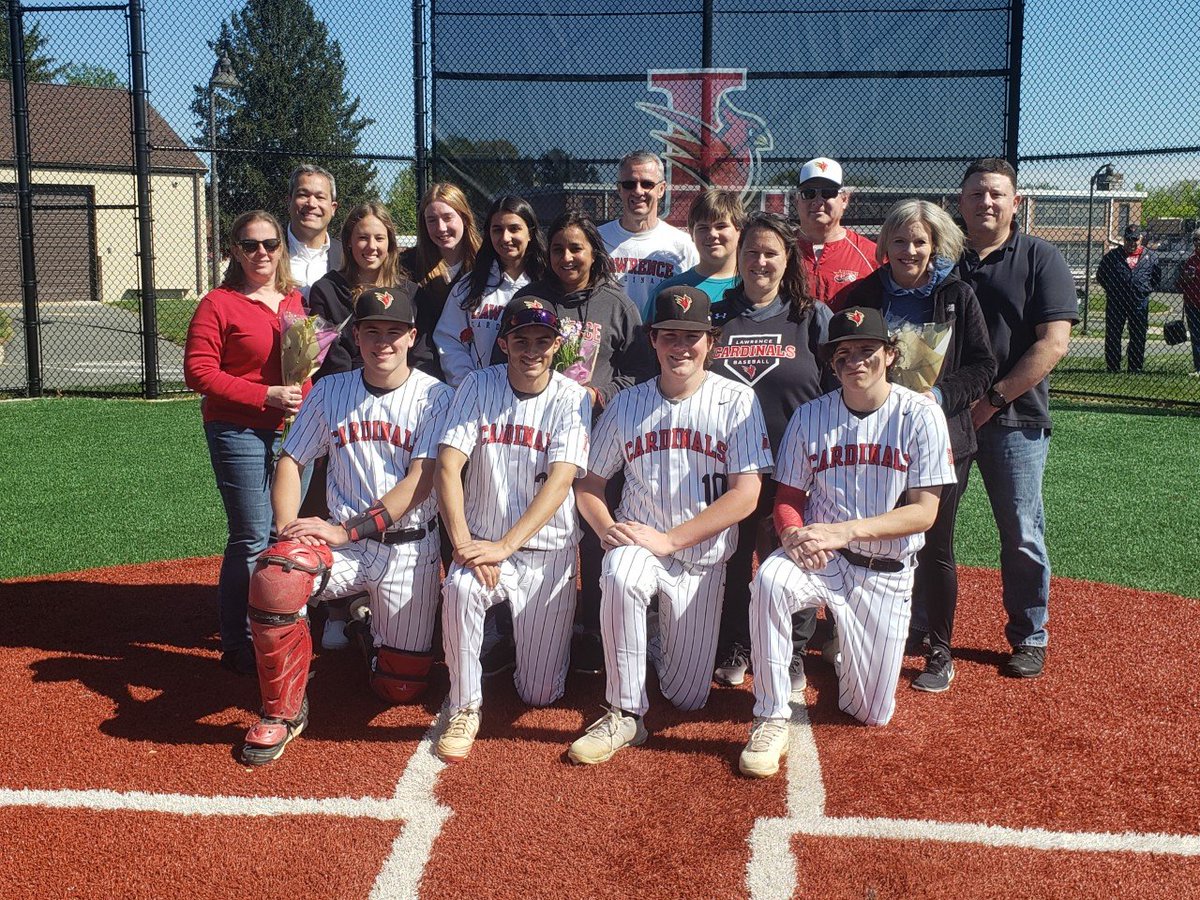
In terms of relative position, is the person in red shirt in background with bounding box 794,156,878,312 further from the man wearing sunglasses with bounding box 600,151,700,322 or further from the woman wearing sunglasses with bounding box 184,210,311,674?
the woman wearing sunglasses with bounding box 184,210,311,674

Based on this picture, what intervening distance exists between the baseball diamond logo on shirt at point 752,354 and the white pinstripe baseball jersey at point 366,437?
3.49 ft

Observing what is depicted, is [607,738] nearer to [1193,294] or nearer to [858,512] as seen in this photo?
[858,512]

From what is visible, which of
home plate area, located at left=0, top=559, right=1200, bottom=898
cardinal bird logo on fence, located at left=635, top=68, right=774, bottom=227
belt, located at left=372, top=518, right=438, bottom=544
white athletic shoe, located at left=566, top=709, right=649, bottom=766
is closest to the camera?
home plate area, located at left=0, top=559, right=1200, bottom=898

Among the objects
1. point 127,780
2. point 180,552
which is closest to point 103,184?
point 180,552

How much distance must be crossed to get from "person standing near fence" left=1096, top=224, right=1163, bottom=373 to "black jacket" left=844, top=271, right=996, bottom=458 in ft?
31.6

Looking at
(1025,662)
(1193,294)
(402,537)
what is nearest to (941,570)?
(1025,662)

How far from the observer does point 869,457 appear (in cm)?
379

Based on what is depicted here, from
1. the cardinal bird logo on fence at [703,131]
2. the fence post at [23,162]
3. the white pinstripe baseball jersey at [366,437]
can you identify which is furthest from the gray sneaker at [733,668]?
the fence post at [23,162]

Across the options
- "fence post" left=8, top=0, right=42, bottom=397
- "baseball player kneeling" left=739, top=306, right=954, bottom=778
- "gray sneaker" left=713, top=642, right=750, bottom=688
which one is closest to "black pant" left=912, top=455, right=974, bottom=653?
"baseball player kneeling" left=739, top=306, right=954, bottom=778

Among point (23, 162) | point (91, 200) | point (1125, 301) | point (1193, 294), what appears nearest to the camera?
point (23, 162)

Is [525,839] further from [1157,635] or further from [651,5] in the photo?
[651,5]

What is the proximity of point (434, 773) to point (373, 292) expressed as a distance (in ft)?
5.50

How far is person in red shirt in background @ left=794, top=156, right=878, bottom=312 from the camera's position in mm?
4684

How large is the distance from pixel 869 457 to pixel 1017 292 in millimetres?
956
